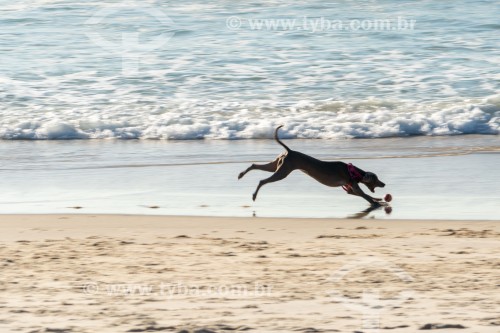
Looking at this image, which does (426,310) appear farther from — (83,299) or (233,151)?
(233,151)

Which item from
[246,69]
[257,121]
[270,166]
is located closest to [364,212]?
[270,166]

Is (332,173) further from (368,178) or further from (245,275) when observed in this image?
(245,275)

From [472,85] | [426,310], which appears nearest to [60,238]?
[426,310]

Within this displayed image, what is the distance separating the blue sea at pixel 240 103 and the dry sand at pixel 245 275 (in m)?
0.78

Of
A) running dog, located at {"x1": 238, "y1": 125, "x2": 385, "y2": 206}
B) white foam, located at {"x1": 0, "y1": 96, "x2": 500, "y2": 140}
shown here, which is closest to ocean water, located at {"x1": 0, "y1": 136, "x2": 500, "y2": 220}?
running dog, located at {"x1": 238, "y1": 125, "x2": 385, "y2": 206}

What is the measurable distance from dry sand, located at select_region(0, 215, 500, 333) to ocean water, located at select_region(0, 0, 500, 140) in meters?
6.08

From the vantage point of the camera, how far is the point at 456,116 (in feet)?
46.5

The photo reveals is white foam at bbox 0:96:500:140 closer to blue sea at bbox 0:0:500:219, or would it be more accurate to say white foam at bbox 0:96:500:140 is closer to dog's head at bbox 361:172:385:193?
blue sea at bbox 0:0:500:219

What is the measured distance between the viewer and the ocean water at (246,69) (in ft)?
47.0

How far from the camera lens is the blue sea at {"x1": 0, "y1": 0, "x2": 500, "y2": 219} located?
30.8ft

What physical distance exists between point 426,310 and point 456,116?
9.43 meters

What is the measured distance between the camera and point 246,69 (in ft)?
60.0

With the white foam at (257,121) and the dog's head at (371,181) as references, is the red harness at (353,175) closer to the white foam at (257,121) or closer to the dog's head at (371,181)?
the dog's head at (371,181)

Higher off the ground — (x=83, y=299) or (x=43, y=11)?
(x=43, y=11)
